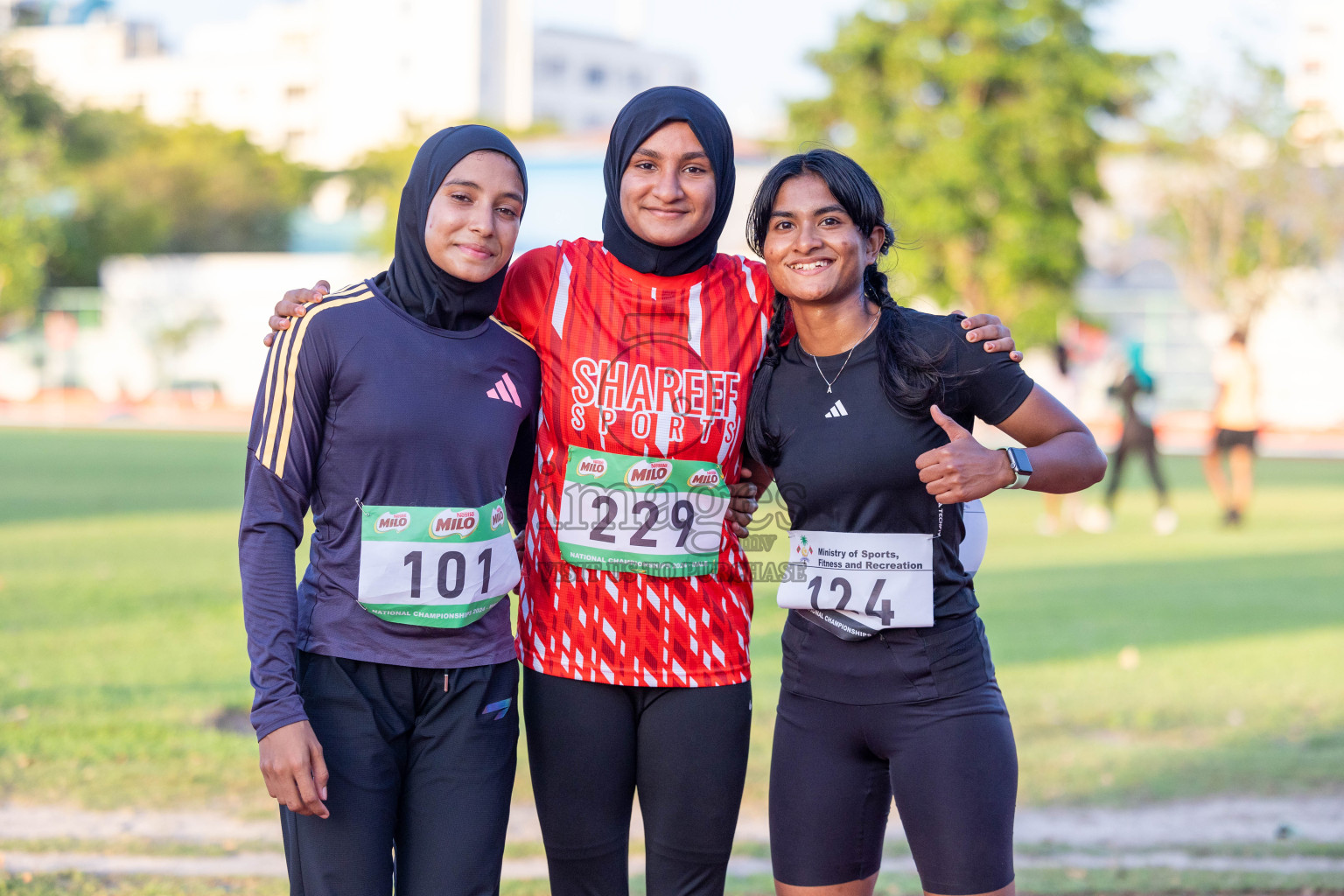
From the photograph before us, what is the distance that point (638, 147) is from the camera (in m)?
3.22

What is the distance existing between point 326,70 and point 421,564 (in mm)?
92037

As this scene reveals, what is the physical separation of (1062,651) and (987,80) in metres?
27.2

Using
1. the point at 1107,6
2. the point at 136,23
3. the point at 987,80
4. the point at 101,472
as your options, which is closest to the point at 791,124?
the point at 987,80

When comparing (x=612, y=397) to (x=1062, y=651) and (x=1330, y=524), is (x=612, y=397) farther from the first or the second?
(x=1330, y=524)

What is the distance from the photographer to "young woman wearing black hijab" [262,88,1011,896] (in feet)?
10.4

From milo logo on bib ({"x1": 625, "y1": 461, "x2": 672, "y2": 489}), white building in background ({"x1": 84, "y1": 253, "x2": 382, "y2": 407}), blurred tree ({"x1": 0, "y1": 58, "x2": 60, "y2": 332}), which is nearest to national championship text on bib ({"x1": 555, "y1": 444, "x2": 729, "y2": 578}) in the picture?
milo logo on bib ({"x1": 625, "y1": 461, "x2": 672, "y2": 489})

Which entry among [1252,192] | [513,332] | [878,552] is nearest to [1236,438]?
[878,552]

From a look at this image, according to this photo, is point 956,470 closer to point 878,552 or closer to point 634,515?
point 878,552

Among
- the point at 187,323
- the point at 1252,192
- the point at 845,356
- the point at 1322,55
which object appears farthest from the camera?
the point at 1322,55

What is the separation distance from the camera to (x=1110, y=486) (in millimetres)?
15359

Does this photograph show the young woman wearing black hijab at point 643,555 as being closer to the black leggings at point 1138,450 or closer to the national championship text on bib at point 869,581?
the national championship text on bib at point 869,581

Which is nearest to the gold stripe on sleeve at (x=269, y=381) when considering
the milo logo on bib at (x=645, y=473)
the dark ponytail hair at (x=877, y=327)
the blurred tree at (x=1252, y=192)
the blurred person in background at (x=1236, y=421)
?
the milo logo on bib at (x=645, y=473)

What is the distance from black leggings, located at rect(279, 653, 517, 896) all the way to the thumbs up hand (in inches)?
44.0

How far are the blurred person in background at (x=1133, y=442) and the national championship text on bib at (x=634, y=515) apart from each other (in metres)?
12.8
